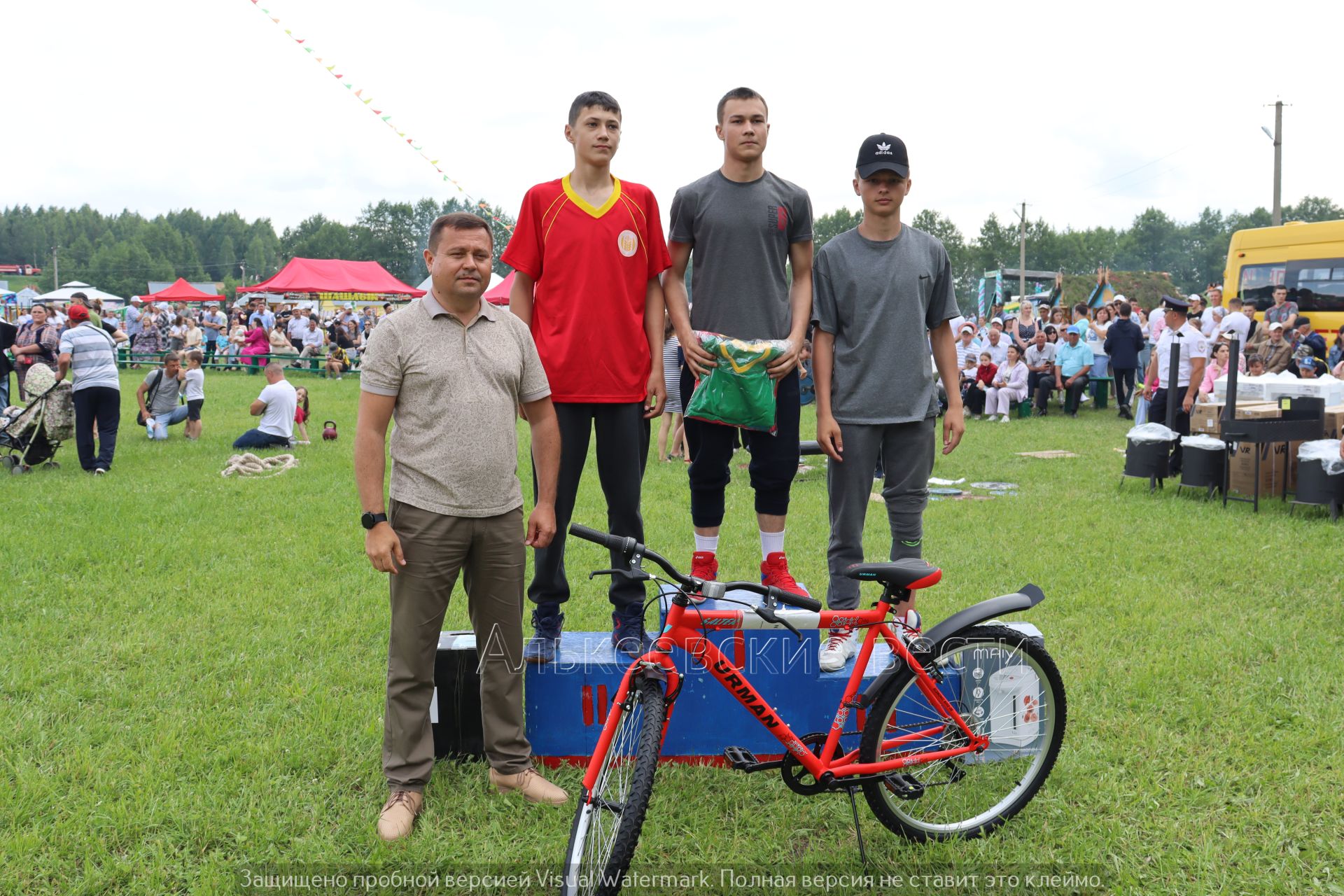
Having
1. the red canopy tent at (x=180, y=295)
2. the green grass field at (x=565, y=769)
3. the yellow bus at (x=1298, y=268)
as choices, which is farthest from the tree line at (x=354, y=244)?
the green grass field at (x=565, y=769)

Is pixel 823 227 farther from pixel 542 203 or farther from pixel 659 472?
pixel 542 203

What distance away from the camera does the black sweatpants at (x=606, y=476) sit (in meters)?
3.70

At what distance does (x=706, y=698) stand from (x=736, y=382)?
48.1 inches

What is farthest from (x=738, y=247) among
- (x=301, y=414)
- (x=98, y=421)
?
(x=301, y=414)

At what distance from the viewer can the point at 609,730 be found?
2707 mm

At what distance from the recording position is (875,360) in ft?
12.9

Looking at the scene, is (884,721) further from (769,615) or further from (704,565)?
(704,565)

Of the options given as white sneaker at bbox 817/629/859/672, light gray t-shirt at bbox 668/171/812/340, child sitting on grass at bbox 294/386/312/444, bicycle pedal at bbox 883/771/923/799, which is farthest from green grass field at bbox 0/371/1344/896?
child sitting on grass at bbox 294/386/312/444

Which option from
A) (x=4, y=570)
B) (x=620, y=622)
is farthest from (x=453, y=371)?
(x=4, y=570)

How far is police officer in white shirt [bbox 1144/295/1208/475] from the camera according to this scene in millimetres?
10641

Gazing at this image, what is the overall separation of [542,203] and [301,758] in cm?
235

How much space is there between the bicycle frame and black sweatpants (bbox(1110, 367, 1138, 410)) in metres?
15.4

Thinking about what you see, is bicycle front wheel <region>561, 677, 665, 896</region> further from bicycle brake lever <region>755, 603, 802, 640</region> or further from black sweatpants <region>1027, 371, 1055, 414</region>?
black sweatpants <region>1027, 371, 1055, 414</region>

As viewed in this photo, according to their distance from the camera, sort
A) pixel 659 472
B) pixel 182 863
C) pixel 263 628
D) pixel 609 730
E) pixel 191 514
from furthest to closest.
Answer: pixel 659 472, pixel 191 514, pixel 263 628, pixel 182 863, pixel 609 730
